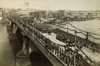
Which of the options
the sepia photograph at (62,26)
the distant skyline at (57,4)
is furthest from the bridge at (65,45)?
the distant skyline at (57,4)

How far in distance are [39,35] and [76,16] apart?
342 mm

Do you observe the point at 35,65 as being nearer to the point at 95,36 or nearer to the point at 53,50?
the point at 53,50

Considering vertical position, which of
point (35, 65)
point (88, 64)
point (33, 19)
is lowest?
point (35, 65)

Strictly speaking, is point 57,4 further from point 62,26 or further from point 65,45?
point 65,45

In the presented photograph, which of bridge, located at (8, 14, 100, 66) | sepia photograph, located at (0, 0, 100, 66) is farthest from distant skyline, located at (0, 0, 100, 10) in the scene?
bridge, located at (8, 14, 100, 66)

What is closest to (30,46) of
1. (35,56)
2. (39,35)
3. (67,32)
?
(35,56)

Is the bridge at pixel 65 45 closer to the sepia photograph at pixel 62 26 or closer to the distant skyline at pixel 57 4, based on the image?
the sepia photograph at pixel 62 26

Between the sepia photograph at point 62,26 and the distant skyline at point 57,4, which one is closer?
the sepia photograph at point 62,26

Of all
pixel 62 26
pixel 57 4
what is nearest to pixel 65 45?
pixel 62 26

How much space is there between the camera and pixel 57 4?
151cm

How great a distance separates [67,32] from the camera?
4.79ft

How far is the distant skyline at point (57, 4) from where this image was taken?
147 centimetres

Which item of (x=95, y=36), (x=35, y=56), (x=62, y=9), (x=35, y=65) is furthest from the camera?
(x=35, y=56)

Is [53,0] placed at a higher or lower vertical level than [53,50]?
higher
